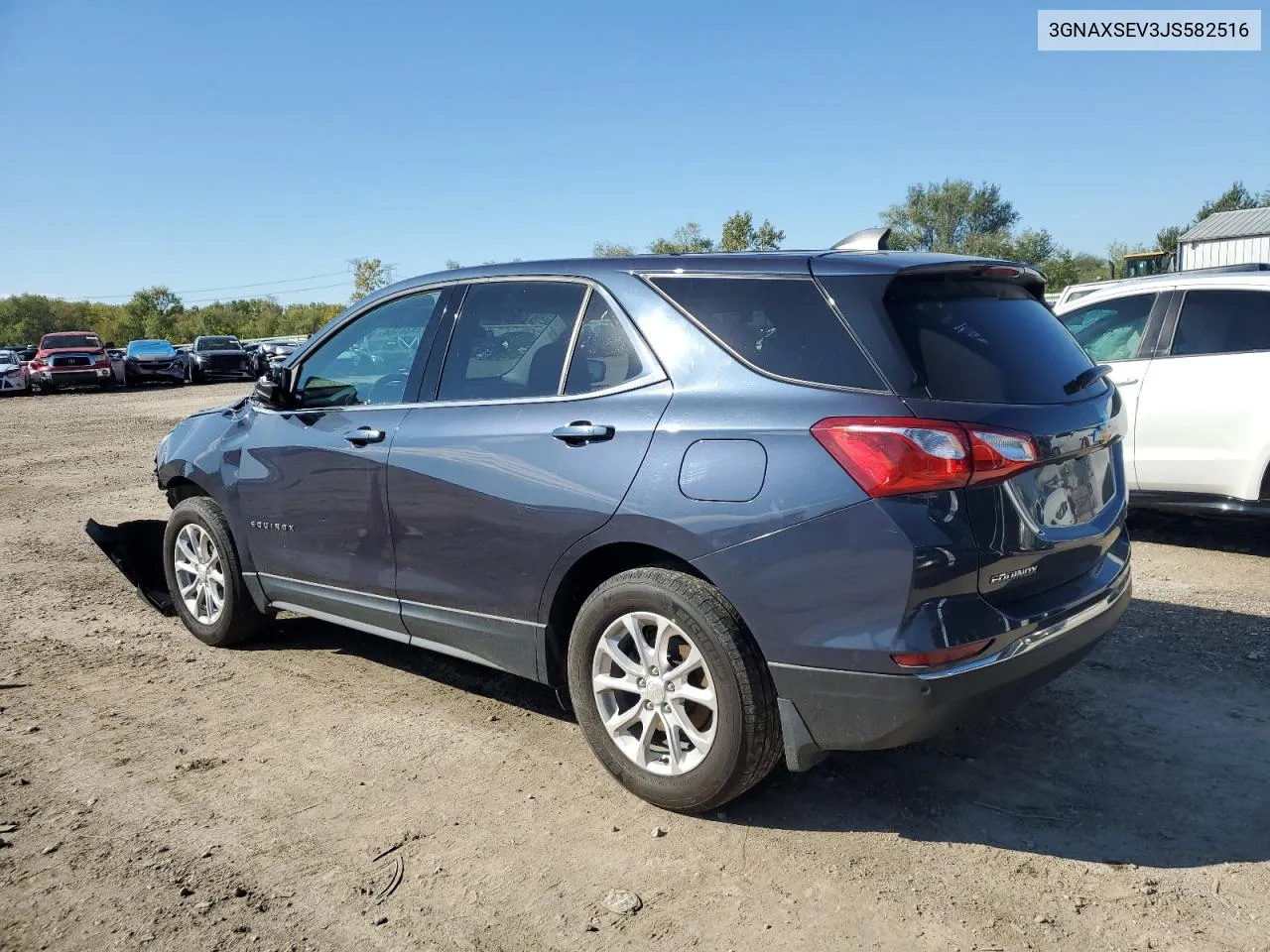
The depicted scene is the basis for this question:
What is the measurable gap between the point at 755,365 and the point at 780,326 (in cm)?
15

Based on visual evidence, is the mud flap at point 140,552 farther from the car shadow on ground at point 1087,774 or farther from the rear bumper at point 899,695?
the rear bumper at point 899,695

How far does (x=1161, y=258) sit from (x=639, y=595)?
3253 centimetres

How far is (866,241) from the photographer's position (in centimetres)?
369

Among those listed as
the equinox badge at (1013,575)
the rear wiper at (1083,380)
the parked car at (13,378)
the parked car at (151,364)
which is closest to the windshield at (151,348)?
the parked car at (151,364)

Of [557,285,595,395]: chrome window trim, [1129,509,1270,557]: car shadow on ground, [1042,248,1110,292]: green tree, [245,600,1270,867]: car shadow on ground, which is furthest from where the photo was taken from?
[1042,248,1110,292]: green tree

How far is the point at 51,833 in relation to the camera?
10.9 ft

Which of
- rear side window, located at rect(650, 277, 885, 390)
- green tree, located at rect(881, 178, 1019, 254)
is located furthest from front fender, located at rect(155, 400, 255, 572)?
green tree, located at rect(881, 178, 1019, 254)

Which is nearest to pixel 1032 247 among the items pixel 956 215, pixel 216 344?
pixel 956 215

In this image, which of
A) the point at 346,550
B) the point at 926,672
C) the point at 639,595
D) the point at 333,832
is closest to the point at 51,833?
the point at 333,832

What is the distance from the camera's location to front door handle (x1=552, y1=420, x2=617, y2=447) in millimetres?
3412

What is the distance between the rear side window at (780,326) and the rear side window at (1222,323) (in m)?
4.44

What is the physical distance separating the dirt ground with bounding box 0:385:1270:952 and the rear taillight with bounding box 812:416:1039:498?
1.15 m

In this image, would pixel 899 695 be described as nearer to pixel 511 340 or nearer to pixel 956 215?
pixel 511 340

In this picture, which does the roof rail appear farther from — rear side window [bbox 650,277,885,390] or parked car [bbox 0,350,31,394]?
parked car [bbox 0,350,31,394]
